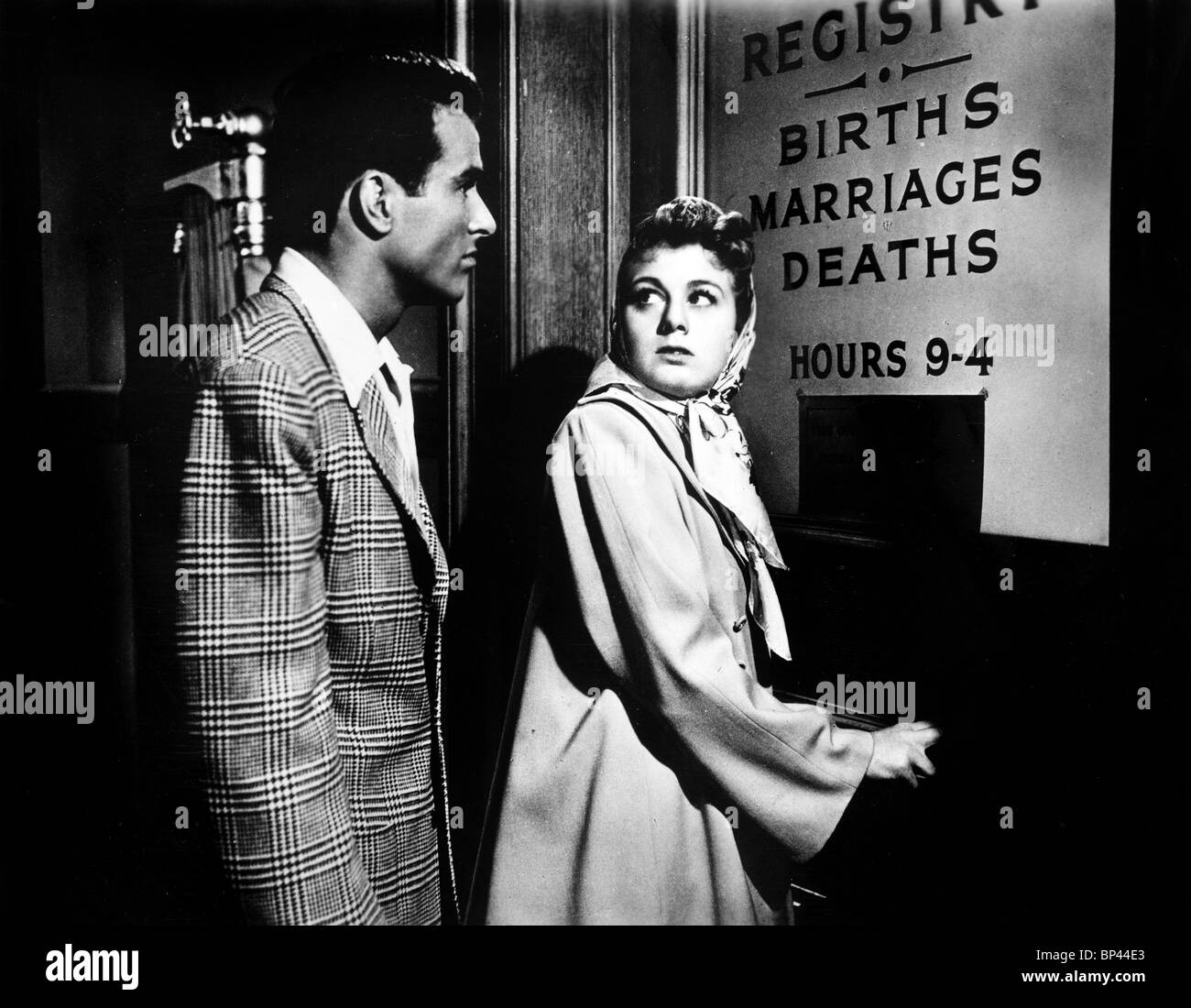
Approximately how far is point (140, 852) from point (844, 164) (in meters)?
→ 1.44

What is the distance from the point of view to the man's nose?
4.45ft

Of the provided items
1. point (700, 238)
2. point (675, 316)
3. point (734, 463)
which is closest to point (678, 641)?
point (734, 463)

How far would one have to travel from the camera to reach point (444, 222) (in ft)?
4.37

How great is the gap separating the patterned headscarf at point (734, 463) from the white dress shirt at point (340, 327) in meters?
0.31

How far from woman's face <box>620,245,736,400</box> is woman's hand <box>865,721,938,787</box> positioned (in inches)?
22.7

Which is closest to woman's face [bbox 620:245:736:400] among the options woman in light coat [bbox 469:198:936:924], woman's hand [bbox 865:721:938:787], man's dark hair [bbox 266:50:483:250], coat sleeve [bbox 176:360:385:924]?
woman in light coat [bbox 469:198:936:924]

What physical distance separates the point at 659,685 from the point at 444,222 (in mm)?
707

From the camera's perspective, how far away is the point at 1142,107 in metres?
1.27

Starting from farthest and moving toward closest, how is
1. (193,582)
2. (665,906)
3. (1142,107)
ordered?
(665,906)
(1142,107)
(193,582)

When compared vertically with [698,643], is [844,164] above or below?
above

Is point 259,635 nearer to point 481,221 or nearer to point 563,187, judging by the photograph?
point 481,221
